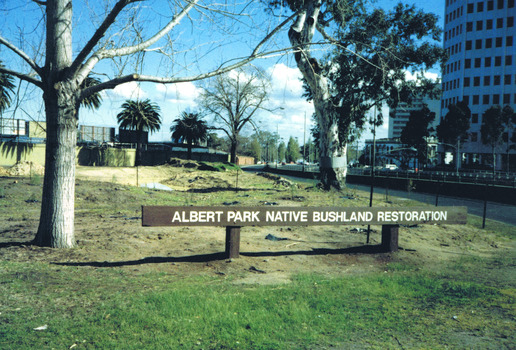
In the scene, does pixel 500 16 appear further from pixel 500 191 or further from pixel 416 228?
pixel 416 228

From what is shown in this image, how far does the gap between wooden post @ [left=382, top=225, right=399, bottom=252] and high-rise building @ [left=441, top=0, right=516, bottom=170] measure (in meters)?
77.4

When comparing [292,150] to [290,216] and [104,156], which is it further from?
[290,216]

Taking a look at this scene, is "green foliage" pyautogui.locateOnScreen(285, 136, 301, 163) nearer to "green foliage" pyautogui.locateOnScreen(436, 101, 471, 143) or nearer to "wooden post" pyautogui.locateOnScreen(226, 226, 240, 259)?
"green foliage" pyautogui.locateOnScreen(436, 101, 471, 143)

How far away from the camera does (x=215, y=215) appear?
6828 mm

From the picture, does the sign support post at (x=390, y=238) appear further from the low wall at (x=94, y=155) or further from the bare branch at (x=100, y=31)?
the low wall at (x=94, y=155)

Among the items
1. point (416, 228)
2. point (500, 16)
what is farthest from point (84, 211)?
point (500, 16)

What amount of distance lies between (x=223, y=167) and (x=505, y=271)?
122 feet

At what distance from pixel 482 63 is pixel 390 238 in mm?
89194

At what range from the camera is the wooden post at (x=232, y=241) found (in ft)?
23.2

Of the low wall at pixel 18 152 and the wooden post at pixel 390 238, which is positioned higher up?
the low wall at pixel 18 152

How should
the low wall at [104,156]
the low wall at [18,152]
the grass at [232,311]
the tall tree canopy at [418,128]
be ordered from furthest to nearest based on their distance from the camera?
the tall tree canopy at [418,128] → the low wall at [104,156] → the low wall at [18,152] → the grass at [232,311]

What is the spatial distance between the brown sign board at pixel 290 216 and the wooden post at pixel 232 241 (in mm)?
132

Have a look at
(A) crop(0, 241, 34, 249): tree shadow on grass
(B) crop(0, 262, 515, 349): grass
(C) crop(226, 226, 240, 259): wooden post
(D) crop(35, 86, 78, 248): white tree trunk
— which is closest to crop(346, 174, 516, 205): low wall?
(C) crop(226, 226, 240, 259): wooden post

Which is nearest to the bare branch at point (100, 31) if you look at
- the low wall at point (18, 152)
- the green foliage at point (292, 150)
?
the low wall at point (18, 152)
